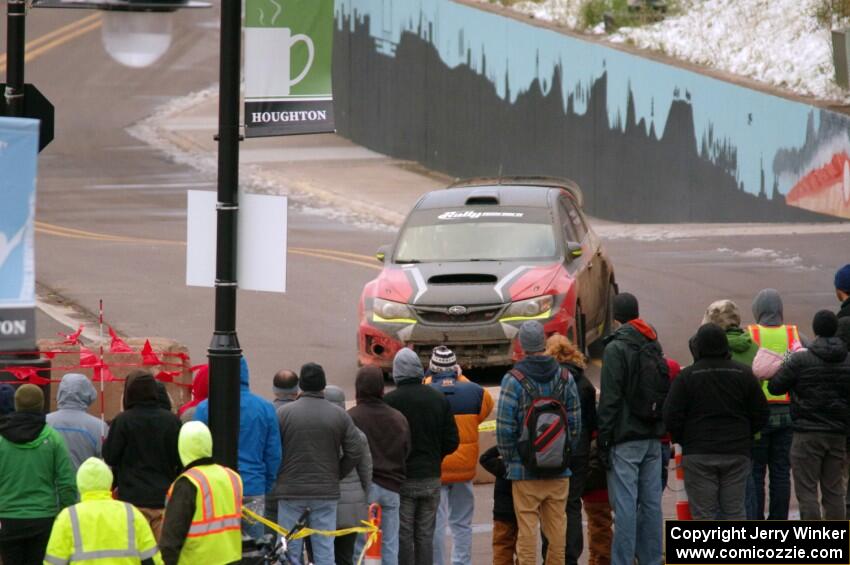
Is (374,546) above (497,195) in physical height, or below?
below

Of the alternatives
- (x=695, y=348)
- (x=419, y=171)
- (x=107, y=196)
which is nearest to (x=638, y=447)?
(x=695, y=348)

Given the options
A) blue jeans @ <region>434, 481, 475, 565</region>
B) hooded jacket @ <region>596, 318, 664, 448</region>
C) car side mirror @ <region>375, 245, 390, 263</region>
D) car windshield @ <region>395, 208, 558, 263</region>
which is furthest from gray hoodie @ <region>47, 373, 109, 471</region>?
car windshield @ <region>395, 208, 558, 263</region>

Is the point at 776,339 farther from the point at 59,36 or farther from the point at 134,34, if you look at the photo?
the point at 59,36

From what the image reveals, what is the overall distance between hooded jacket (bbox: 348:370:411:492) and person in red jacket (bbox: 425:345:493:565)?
0.57m

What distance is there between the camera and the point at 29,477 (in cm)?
909

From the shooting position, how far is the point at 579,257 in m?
17.2

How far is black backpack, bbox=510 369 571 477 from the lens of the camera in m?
10.3

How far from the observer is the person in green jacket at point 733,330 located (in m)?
11.4

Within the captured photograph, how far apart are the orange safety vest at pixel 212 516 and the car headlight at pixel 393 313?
7769 millimetres

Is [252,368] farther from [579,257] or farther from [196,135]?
[196,135]

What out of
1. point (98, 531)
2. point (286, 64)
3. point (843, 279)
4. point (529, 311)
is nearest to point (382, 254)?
point (529, 311)

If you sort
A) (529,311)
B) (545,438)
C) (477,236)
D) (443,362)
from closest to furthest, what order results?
(545,438) < (443,362) < (529,311) < (477,236)

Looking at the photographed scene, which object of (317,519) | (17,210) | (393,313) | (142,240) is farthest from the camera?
(142,240)

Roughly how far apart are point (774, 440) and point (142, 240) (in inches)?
646
